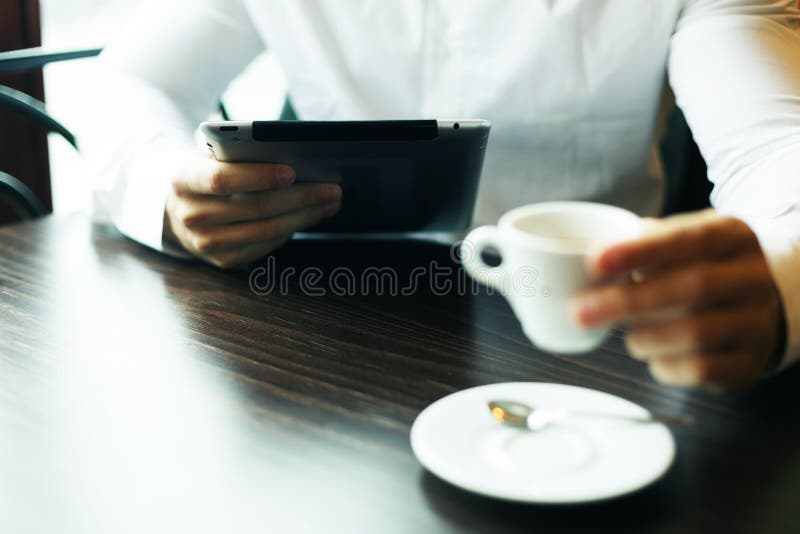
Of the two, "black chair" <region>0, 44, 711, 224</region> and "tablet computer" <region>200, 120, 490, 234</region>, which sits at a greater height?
"tablet computer" <region>200, 120, 490, 234</region>

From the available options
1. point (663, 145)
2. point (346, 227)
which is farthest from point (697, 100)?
point (346, 227)

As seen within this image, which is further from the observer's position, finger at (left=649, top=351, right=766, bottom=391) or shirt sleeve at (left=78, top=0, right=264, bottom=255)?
shirt sleeve at (left=78, top=0, right=264, bottom=255)

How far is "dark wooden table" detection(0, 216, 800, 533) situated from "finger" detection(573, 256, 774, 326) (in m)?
0.09

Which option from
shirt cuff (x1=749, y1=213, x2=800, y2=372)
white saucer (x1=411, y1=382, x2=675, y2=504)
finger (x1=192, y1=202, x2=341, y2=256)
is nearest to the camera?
white saucer (x1=411, y1=382, x2=675, y2=504)

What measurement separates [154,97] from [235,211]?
0.33 metres

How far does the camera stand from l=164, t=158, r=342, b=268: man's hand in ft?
2.56

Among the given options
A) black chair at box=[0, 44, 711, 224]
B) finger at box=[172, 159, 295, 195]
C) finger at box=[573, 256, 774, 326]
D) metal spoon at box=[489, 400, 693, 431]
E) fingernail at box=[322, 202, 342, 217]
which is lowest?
black chair at box=[0, 44, 711, 224]

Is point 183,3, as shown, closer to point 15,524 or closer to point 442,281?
point 442,281

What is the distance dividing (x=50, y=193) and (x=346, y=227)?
1137mm

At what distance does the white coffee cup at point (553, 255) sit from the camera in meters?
0.44

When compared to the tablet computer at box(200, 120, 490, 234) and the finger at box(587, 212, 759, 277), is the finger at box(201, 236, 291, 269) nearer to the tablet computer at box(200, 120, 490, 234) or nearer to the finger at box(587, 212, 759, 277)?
the tablet computer at box(200, 120, 490, 234)

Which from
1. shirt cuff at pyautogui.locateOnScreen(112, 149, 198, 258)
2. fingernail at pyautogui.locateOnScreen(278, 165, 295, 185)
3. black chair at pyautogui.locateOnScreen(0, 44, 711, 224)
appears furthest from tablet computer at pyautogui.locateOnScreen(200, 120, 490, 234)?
black chair at pyautogui.locateOnScreen(0, 44, 711, 224)

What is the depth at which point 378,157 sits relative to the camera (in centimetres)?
74

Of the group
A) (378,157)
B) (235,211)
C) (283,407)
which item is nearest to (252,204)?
(235,211)
